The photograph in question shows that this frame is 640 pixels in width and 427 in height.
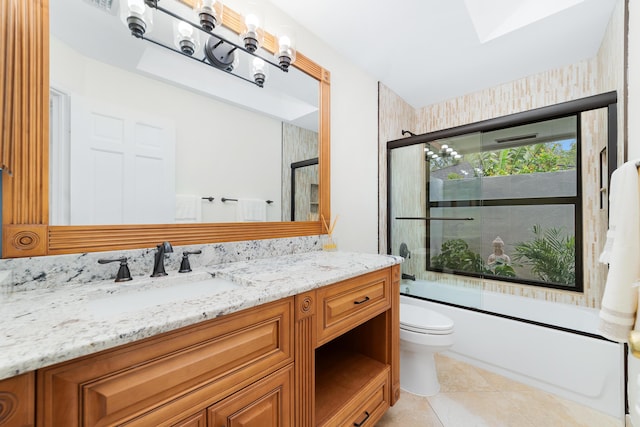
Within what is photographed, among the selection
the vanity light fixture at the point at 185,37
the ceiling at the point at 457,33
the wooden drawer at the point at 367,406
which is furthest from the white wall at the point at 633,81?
the vanity light fixture at the point at 185,37

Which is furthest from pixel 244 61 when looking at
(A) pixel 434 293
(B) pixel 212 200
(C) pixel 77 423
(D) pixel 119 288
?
(A) pixel 434 293

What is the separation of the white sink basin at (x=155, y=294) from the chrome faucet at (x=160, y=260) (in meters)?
0.05

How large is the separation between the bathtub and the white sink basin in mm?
1906

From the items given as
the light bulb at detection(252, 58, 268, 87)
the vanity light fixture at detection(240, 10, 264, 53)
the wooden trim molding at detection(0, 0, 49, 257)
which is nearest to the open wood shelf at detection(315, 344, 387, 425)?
the wooden trim molding at detection(0, 0, 49, 257)

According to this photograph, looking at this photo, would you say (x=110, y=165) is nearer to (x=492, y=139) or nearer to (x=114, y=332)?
(x=114, y=332)

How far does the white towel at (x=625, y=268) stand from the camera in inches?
36.4

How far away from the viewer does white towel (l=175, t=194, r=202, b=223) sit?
3.83 ft

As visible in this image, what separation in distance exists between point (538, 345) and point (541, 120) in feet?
5.04

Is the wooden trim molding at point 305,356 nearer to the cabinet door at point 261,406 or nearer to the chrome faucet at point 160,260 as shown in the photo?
the cabinet door at point 261,406

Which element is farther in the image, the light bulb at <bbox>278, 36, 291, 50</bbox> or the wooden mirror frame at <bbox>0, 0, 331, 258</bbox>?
the light bulb at <bbox>278, 36, 291, 50</bbox>

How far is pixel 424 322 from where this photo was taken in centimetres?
167

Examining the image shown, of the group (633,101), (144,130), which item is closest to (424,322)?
(633,101)

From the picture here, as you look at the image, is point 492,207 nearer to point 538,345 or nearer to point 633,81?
point 538,345

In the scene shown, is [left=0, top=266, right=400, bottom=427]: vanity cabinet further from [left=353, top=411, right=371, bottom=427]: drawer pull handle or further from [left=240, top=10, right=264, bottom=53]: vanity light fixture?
[left=240, top=10, right=264, bottom=53]: vanity light fixture
